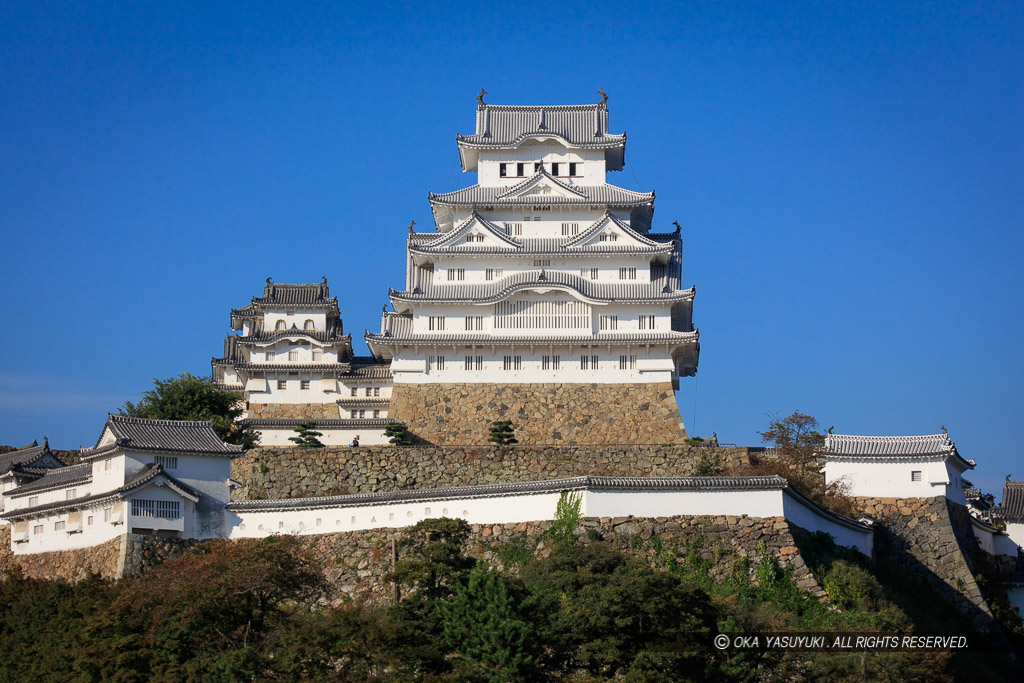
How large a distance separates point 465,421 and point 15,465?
1378cm

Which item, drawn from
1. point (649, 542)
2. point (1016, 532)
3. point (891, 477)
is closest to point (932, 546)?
point (891, 477)

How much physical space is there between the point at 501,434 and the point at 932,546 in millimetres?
12875

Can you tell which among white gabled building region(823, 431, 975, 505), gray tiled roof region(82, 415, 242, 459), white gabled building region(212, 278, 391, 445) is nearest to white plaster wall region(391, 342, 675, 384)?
white gabled building region(212, 278, 391, 445)

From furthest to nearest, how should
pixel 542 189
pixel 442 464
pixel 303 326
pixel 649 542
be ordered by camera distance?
1. pixel 303 326
2. pixel 542 189
3. pixel 442 464
4. pixel 649 542

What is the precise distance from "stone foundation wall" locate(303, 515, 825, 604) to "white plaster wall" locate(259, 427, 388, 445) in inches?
507

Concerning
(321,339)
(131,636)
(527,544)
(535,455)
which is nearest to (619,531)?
(527,544)

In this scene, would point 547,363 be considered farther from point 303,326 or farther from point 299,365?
point 303,326

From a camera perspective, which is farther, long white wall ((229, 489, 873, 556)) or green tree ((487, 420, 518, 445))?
green tree ((487, 420, 518, 445))

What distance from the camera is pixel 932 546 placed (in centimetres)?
3897

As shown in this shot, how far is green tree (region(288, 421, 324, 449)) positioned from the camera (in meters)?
43.5

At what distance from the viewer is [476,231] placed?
163 feet

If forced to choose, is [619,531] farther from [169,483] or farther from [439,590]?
[169,483]

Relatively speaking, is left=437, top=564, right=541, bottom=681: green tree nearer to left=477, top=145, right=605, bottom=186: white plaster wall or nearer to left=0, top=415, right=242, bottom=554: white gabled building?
left=0, top=415, right=242, bottom=554: white gabled building

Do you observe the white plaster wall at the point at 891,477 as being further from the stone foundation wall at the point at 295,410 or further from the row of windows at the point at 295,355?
the row of windows at the point at 295,355
